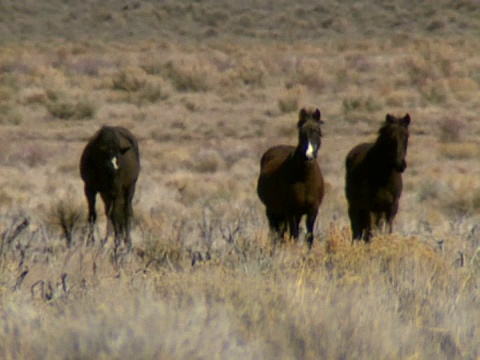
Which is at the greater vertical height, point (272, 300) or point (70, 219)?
point (272, 300)

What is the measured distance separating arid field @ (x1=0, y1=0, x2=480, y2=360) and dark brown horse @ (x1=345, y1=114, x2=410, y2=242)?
0.52m

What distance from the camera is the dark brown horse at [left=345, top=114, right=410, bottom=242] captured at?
12.1 metres

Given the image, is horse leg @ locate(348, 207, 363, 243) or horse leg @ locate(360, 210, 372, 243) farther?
horse leg @ locate(348, 207, 363, 243)

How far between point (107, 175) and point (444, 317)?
23.4 ft

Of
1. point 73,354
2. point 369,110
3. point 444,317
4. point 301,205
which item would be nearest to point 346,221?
point 301,205

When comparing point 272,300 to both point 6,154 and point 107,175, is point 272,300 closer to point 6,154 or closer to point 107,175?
point 107,175

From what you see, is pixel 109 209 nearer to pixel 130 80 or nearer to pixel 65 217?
pixel 65 217

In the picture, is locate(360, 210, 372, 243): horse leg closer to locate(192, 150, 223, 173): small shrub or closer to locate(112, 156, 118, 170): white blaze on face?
locate(112, 156, 118, 170): white blaze on face

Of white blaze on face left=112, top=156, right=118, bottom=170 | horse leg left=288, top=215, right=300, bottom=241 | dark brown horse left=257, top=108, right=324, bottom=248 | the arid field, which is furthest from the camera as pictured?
white blaze on face left=112, top=156, right=118, bottom=170

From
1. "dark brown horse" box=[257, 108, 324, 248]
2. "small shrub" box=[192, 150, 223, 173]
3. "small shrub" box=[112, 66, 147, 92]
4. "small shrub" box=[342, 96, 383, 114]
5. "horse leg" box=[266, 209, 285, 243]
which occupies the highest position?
"dark brown horse" box=[257, 108, 324, 248]

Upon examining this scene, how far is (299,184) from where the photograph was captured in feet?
40.0

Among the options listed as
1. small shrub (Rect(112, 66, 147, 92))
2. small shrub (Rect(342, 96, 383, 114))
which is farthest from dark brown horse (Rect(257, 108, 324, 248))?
small shrub (Rect(112, 66, 147, 92))

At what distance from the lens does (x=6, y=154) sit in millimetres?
22125

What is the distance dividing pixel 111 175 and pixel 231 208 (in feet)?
10.0
